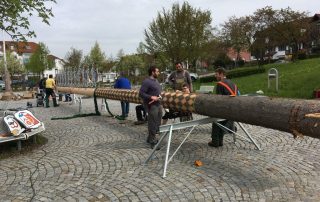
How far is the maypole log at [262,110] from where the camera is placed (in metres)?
4.10

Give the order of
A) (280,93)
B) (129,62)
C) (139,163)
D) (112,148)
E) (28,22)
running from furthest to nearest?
(129,62)
(280,93)
(28,22)
(112,148)
(139,163)

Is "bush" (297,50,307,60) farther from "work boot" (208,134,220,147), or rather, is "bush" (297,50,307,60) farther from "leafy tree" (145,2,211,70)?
"work boot" (208,134,220,147)

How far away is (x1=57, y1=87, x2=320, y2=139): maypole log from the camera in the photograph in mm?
4102

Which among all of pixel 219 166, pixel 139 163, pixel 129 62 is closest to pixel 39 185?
pixel 139 163

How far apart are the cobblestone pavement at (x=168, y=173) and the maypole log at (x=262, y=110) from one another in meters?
0.79

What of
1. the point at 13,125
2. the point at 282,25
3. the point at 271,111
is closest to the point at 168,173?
the point at 271,111

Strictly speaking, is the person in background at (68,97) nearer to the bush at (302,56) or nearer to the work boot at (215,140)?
the work boot at (215,140)

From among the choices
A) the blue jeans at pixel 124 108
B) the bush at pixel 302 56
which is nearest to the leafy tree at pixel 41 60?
the bush at pixel 302 56

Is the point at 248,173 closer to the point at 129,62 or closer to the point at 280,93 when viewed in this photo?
the point at 280,93

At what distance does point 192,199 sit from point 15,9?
19.0ft

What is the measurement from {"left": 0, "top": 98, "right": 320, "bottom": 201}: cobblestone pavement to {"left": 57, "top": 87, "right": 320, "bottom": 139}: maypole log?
79cm

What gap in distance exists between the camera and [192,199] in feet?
14.1

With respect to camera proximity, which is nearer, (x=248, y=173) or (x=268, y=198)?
(x=268, y=198)

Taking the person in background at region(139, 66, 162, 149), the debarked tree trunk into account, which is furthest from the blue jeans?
the debarked tree trunk
